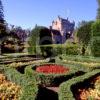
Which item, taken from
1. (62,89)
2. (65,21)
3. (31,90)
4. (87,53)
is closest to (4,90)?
(31,90)

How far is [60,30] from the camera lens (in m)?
73.5

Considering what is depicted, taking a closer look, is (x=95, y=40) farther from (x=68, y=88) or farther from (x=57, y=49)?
(x=68, y=88)

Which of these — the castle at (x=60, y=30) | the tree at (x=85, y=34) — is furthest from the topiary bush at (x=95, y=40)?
the castle at (x=60, y=30)

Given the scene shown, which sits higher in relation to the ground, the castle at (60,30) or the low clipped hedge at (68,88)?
the castle at (60,30)

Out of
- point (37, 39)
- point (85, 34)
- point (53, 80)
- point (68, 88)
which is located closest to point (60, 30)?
point (37, 39)

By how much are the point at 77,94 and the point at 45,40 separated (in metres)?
26.4

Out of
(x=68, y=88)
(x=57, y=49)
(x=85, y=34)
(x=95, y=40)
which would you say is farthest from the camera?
(x=57, y=49)

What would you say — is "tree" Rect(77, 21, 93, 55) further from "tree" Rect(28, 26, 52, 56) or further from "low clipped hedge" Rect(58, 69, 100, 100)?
"low clipped hedge" Rect(58, 69, 100, 100)

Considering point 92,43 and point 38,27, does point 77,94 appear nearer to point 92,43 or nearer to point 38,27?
point 92,43

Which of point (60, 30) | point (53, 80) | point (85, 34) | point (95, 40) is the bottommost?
point (53, 80)

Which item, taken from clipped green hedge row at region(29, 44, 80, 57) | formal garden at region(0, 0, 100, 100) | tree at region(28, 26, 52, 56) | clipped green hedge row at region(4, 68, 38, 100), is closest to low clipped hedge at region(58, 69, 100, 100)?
formal garden at region(0, 0, 100, 100)

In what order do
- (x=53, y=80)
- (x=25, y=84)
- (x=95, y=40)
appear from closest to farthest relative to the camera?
(x=25, y=84)
(x=53, y=80)
(x=95, y=40)

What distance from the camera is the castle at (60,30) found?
64.9 m

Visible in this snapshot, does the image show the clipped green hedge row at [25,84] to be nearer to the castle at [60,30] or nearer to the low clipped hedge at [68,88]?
the low clipped hedge at [68,88]
